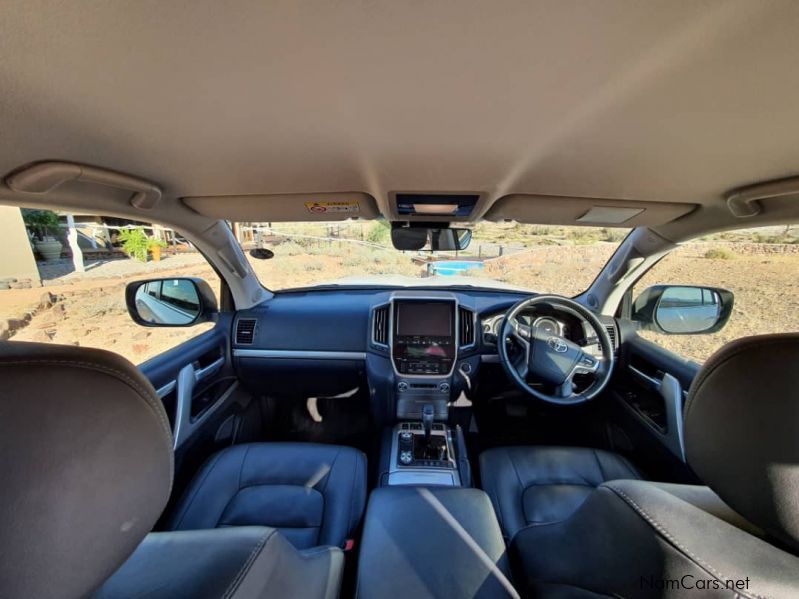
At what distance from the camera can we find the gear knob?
7.82 ft

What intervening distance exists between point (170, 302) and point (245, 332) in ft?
1.83

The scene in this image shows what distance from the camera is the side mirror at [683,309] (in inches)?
91.8

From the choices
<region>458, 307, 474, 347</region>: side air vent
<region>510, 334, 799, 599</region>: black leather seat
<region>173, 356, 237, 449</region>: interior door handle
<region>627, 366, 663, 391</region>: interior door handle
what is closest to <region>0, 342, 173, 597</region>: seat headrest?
<region>510, 334, 799, 599</region>: black leather seat

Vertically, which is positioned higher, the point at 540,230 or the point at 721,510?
the point at 540,230

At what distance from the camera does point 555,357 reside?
250 cm

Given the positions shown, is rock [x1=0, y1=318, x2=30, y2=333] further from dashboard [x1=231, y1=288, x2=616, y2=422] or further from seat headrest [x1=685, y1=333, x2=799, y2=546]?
seat headrest [x1=685, y1=333, x2=799, y2=546]

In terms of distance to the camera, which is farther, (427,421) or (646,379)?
(427,421)

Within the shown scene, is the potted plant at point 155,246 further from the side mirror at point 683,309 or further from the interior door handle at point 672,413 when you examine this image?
the side mirror at point 683,309

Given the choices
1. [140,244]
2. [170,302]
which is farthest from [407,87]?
[140,244]

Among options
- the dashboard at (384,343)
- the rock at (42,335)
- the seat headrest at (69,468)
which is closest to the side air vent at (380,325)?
the dashboard at (384,343)

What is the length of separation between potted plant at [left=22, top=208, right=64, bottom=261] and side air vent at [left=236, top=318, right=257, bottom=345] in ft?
5.11

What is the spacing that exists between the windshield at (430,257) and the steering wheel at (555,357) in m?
0.46

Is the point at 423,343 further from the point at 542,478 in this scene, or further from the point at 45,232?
the point at 45,232

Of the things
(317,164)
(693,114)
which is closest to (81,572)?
(317,164)
